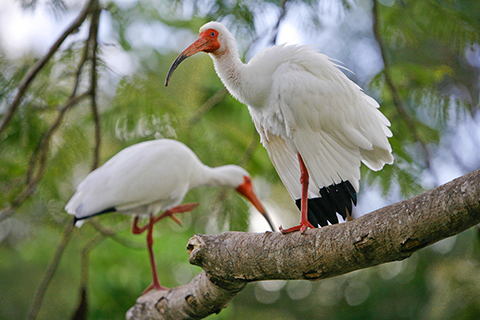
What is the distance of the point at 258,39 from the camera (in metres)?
2.29

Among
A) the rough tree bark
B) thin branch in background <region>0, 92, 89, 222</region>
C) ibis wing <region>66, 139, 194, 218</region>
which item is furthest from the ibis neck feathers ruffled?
the rough tree bark

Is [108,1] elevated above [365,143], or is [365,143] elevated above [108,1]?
[108,1]

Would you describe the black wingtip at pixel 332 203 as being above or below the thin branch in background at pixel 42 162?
below

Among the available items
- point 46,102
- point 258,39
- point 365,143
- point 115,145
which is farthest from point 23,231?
point 365,143

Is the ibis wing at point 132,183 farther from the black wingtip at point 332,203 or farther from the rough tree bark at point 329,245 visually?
the black wingtip at point 332,203

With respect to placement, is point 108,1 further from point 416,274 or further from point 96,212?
point 416,274

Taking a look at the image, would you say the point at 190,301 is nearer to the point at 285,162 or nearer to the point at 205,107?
the point at 285,162

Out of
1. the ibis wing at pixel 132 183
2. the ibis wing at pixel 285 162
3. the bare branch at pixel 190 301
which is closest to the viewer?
the bare branch at pixel 190 301

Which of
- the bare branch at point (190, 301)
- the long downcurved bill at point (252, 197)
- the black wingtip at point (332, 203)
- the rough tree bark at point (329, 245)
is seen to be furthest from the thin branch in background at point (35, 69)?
the long downcurved bill at point (252, 197)

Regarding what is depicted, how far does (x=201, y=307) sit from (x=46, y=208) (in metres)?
1.50

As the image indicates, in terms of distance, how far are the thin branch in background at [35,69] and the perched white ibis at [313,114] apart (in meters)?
A: 0.60

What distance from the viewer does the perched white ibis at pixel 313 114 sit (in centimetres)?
199

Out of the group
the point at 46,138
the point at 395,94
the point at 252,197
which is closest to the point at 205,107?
the point at 46,138

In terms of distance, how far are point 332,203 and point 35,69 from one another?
160cm
